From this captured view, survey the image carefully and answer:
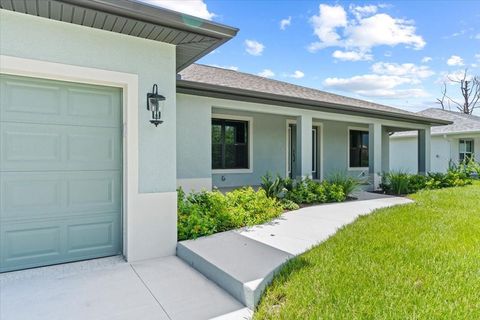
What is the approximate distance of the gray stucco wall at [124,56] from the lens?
142 inches

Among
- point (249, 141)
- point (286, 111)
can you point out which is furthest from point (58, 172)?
point (249, 141)

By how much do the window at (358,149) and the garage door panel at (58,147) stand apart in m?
11.6

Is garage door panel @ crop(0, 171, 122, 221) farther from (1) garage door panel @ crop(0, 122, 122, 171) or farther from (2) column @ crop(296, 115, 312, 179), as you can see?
(2) column @ crop(296, 115, 312, 179)

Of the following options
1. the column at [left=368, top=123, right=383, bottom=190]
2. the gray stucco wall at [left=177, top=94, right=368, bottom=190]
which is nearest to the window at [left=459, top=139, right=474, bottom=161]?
the gray stucco wall at [left=177, top=94, right=368, bottom=190]

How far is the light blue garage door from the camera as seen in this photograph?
382cm

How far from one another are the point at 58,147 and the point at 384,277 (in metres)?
4.58

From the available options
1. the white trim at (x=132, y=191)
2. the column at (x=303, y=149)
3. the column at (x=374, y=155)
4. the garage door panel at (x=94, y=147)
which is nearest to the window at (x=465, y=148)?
the column at (x=374, y=155)

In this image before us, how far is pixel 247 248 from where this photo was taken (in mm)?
4312

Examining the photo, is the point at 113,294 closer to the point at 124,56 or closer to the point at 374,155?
the point at 124,56

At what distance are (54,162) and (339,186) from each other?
7405mm

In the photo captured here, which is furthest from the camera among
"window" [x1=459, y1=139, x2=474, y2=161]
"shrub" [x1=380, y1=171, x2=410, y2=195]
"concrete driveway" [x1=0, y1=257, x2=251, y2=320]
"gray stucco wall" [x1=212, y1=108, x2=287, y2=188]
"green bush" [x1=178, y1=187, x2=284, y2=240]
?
"window" [x1=459, y1=139, x2=474, y2=161]

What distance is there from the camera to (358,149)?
13930 millimetres

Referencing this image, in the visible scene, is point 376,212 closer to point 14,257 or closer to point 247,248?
point 247,248

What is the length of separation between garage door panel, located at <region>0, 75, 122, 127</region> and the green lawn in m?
3.48
